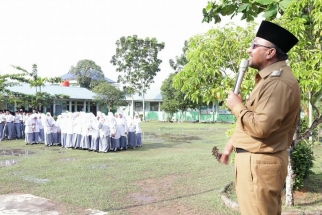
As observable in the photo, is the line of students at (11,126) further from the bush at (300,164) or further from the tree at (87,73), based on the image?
the tree at (87,73)

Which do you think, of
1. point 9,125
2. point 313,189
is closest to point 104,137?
point 9,125

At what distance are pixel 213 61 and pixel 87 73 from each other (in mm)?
50662

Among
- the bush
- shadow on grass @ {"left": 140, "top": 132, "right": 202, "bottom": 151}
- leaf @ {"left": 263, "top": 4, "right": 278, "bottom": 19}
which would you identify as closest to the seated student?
shadow on grass @ {"left": 140, "top": 132, "right": 202, "bottom": 151}

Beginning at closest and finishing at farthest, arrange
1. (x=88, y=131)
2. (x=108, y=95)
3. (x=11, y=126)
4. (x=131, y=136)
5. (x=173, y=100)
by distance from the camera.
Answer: (x=88, y=131)
(x=131, y=136)
(x=11, y=126)
(x=173, y=100)
(x=108, y=95)

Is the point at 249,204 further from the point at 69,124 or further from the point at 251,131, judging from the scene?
the point at 69,124

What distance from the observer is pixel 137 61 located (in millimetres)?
39906

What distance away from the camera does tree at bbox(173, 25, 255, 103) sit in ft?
17.0

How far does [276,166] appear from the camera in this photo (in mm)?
2223

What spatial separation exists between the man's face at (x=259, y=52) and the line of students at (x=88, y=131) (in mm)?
11249

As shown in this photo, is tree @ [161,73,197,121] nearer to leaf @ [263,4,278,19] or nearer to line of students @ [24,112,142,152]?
line of students @ [24,112,142,152]

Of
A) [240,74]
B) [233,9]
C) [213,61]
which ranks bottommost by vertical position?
[240,74]

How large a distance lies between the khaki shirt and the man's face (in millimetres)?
61

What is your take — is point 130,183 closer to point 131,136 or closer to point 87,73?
point 131,136

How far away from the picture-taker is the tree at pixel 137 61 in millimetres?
39281
